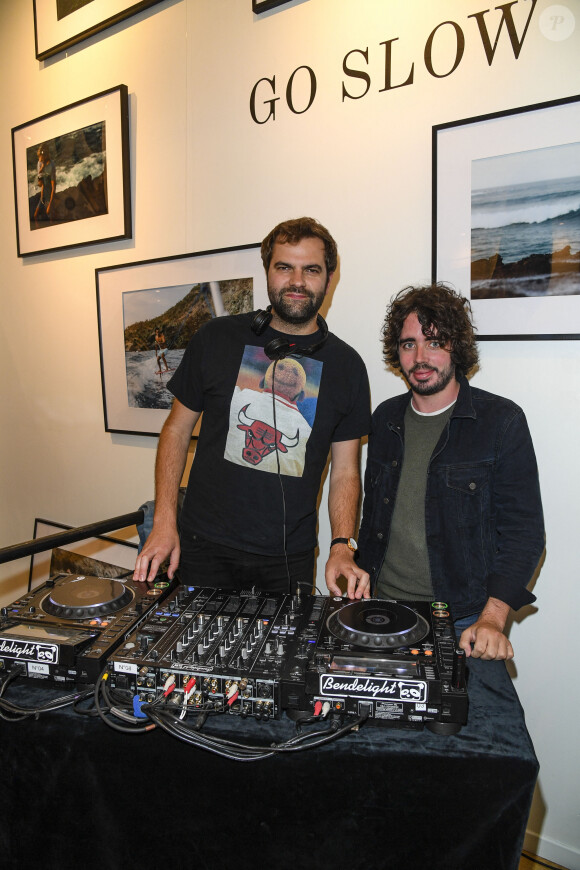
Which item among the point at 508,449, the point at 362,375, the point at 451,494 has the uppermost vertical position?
the point at 362,375

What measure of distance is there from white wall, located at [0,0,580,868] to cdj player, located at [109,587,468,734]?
7.7 inches

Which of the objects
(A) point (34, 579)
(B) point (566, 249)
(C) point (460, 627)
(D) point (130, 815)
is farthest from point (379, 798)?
(A) point (34, 579)

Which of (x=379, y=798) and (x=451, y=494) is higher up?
(x=451, y=494)

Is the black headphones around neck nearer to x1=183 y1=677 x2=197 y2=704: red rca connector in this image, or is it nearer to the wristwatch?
the wristwatch

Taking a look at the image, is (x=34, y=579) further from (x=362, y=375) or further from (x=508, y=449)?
(x=508, y=449)

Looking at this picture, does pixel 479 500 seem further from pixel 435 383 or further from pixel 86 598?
pixel 86 598

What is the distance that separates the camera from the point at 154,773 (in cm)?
103

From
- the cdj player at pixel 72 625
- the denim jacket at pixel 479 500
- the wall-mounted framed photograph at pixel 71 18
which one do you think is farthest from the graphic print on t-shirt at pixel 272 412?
the wall-mounted framed photograph at pixel 71 18

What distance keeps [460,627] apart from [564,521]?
1.64ft

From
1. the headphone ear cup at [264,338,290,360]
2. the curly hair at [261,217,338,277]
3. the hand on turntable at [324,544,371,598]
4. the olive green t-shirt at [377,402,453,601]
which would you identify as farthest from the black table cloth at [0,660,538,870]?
the curly hair at [261,217,338,277]

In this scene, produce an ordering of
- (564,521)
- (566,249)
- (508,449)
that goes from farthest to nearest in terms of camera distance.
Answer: (564,521)
(566,249)
(508,449)

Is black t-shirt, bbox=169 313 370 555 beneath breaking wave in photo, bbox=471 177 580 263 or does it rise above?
beneath

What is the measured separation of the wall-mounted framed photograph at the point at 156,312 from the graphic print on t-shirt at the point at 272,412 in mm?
579

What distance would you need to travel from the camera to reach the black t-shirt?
5.53 feet
